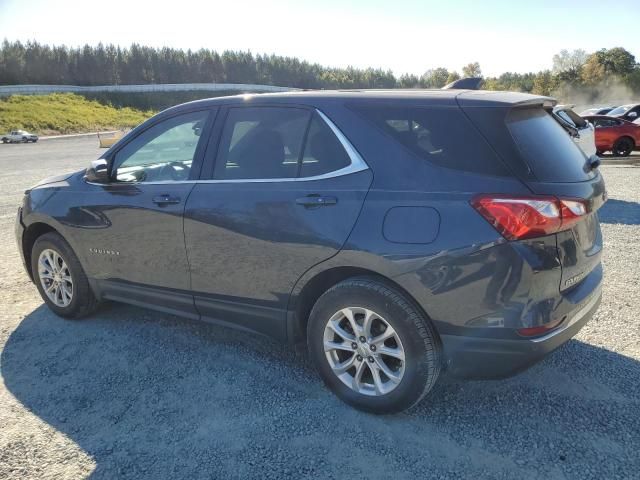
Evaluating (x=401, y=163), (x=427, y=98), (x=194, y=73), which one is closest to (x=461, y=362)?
(x=401, y=163)

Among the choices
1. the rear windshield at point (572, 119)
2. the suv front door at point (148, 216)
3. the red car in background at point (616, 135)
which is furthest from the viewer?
the red car in background at point (616, 135)

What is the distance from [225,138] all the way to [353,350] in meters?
1.63

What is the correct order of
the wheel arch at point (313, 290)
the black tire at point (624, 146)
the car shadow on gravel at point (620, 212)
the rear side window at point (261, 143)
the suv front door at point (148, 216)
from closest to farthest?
the wheel arch at point (313, 290), the rear side window at point (261, 143), the suv front door at point (148, 216), the car shadow on gravel at point (620, 212), the black tire at point (624, 146)

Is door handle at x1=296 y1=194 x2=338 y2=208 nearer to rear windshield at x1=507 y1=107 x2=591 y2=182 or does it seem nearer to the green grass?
rear windshield at x1=507 y1=107 x2=591 y2=182

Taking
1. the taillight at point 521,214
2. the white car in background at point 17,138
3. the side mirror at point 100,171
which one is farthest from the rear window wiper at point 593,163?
the white car in background at point 17,138

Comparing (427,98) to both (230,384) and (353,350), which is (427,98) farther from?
(230,384)

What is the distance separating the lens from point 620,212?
8195 millimetres

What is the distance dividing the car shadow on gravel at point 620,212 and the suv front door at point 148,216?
6.18 meters

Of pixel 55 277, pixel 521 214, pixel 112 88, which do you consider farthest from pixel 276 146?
pixel 112 88

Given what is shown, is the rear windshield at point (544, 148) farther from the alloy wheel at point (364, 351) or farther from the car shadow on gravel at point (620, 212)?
the car shadow on gravel at point (620, 212)

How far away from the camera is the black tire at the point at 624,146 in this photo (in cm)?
1689

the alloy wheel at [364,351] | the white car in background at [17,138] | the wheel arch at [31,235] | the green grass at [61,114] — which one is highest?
the green grass at [61,114]

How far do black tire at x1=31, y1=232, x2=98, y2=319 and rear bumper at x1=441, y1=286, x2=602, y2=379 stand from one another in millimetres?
3043

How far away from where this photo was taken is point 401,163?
285 centimetres
